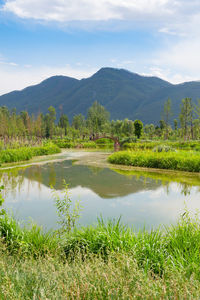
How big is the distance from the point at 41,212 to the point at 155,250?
3294 mm

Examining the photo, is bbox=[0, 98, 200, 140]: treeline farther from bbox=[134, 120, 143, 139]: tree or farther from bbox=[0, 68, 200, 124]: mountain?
bbox=[0, 68, 200, 124]: mountain

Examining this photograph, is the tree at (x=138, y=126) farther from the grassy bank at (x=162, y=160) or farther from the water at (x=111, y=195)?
the water at (x=111, y=195)

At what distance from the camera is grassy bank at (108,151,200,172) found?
1175 cm

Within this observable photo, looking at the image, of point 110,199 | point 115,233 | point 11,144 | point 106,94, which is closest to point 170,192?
point 110,199

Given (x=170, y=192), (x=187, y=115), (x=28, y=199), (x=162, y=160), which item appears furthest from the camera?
(x=187, y=115)

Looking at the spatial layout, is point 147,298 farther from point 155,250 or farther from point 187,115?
point 187,115

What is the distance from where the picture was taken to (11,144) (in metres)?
19.9

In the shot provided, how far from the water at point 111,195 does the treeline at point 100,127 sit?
35.0 feet

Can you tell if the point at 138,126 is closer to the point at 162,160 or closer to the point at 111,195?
the point at 162,160

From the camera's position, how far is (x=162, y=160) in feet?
41.8

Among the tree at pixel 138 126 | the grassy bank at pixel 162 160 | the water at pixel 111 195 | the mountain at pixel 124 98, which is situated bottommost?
the water at pixel 111 195

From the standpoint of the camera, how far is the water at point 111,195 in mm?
5637

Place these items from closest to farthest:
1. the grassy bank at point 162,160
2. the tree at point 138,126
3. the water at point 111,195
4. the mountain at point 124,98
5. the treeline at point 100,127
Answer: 1. the water at point 111,195
2. the grassy bank at point 162,160
3. the treeline at point 100,127
4. the tree at point 138,126
5. the mountain at point 124,98

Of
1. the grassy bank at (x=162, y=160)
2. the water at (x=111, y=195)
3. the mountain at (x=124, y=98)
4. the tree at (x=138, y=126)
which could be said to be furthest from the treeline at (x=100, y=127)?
the mountain at (x=124, y=98)
